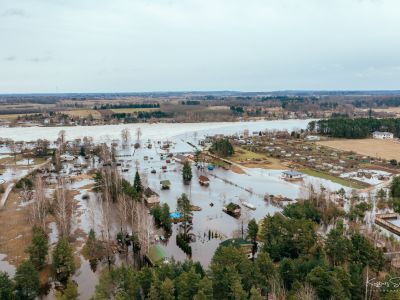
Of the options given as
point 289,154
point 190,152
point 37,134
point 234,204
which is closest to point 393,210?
point 234,204

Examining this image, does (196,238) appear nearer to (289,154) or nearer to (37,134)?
(289,154)

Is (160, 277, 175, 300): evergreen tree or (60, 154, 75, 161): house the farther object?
(60, 154, 75, 161): house

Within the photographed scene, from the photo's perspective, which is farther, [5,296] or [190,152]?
[190,152]

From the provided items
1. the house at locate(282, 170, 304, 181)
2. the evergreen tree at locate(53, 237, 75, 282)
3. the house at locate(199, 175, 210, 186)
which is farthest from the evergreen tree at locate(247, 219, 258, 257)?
the house at locate(282, 170, 304, 181)

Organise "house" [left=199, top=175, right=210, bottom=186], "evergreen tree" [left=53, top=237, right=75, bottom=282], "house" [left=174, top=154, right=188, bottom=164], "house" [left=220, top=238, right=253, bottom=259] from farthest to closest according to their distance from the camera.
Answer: "house" [left=174, top=154, right=188, bottom=164]
"house" [left=199, top=175, right=210, bottom=186]
"house" [left=220, top=238, right=253, bottom=259]
"evergreen tree" [left=53, top=237, right=75, bottom=282]

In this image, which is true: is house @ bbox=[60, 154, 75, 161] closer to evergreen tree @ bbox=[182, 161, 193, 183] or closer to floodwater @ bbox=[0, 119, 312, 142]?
floodwater @ bbox=[0, 119, 312, 142]

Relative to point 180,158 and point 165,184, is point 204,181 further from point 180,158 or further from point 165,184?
point 180,158

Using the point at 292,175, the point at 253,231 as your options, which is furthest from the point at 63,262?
the point at 292,175
